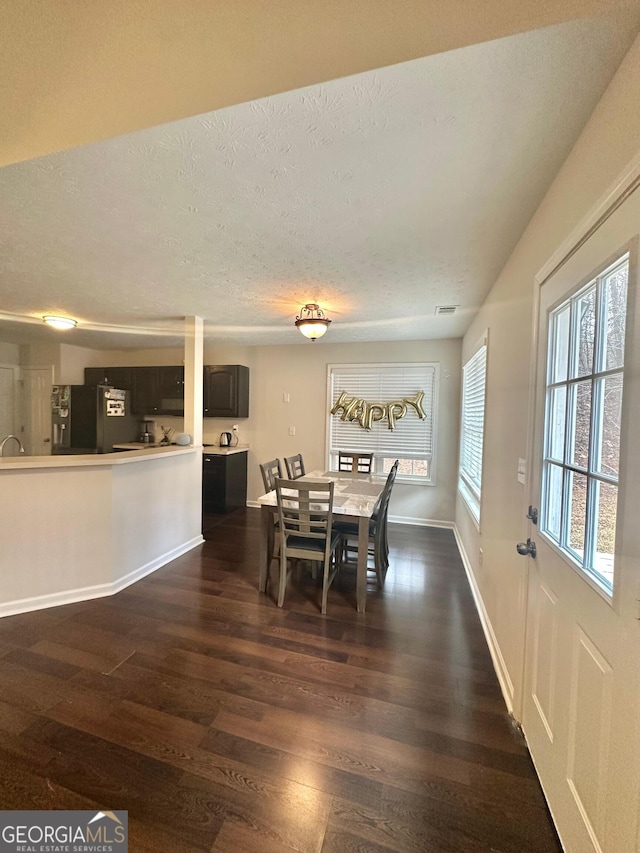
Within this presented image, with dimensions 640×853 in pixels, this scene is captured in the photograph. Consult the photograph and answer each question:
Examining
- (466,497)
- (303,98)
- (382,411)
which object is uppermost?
(303,98)

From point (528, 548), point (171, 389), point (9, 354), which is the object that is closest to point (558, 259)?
point (528, 548)

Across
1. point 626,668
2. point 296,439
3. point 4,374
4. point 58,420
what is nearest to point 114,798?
point 626,668

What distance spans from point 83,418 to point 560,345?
17.8 feet

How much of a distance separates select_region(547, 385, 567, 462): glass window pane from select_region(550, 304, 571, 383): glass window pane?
58 mm

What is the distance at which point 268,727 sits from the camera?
1.51 meters

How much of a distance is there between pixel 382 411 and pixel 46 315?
3.99m

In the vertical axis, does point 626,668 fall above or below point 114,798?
above

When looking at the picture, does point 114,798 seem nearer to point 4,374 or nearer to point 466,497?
point 466,497

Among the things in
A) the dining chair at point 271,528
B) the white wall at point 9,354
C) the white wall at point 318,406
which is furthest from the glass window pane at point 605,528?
the white wall at point 9,354

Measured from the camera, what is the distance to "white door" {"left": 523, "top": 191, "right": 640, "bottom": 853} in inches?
31.0

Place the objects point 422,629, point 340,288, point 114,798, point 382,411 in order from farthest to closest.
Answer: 1. point 382,411
2. point 340,288
3. point 422,629
4. point 114,798

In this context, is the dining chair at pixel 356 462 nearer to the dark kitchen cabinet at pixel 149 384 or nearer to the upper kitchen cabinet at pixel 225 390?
the upper kitchen cabinet at pixel 225 390

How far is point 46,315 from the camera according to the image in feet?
11.1

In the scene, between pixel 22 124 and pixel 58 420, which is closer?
pixel 22 124
